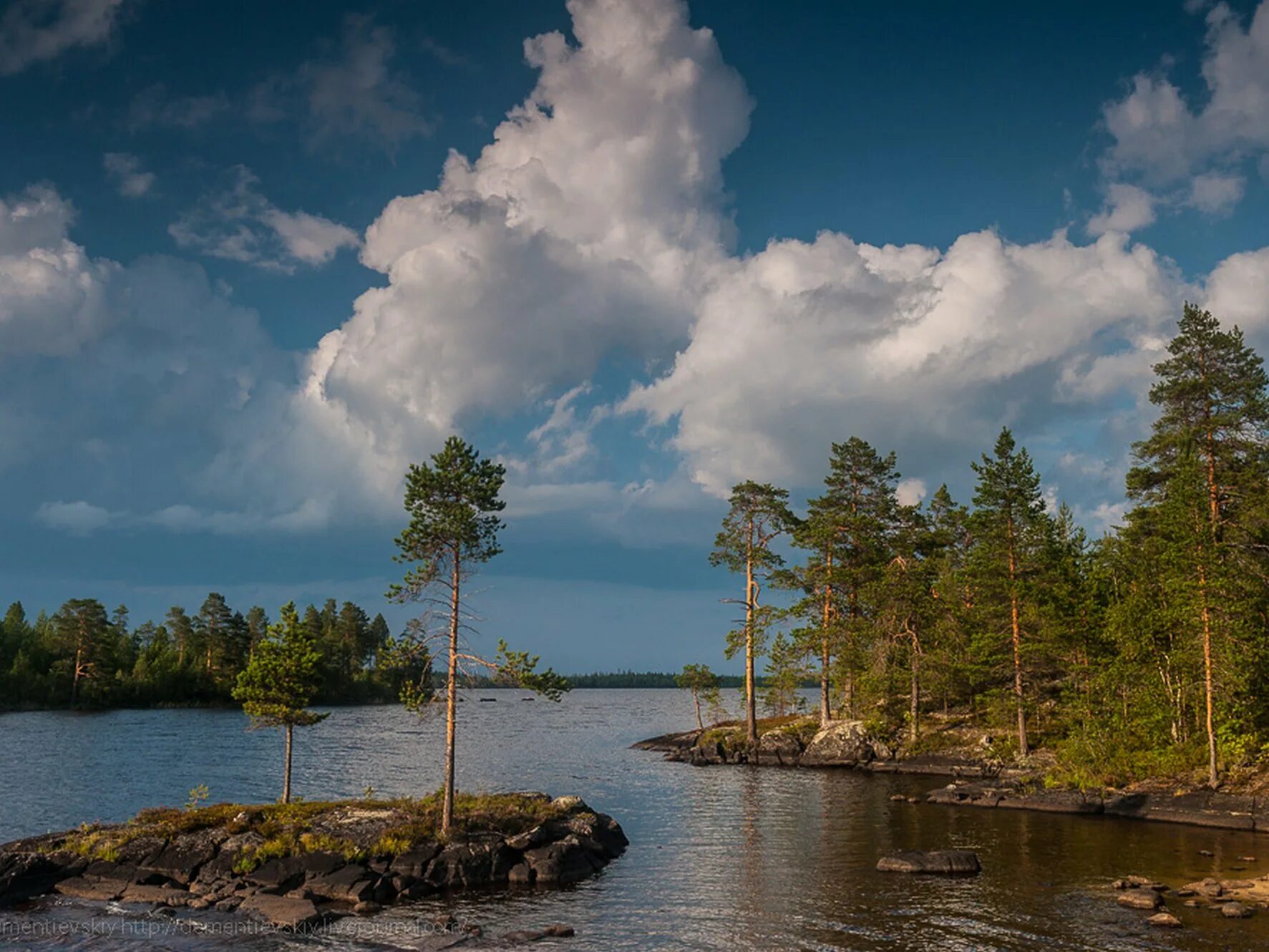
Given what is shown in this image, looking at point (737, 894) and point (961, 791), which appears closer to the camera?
point (737, 894)

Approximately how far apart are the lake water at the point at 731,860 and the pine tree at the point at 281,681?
1264 cm

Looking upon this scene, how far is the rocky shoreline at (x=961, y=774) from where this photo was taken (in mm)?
45500

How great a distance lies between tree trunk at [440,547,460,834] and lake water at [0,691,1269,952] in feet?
16.6

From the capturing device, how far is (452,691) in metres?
37.2

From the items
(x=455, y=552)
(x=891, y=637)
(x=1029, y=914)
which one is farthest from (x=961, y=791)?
(x=455, y=552)

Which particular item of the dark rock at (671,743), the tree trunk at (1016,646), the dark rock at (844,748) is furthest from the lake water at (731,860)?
the dark rock at (671,743)

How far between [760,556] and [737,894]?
156ft

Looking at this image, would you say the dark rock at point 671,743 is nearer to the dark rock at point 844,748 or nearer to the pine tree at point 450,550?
the dark rock at point 844,748

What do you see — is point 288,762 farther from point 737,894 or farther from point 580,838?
point 737,894

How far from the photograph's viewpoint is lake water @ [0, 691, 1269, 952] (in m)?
26.7

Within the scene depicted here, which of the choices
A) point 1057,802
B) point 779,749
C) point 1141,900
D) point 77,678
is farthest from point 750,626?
point 77,678

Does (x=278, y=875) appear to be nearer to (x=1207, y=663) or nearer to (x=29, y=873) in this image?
(x=29, y=873)

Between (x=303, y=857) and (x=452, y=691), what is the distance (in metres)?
8.49

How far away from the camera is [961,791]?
54.3 metres
